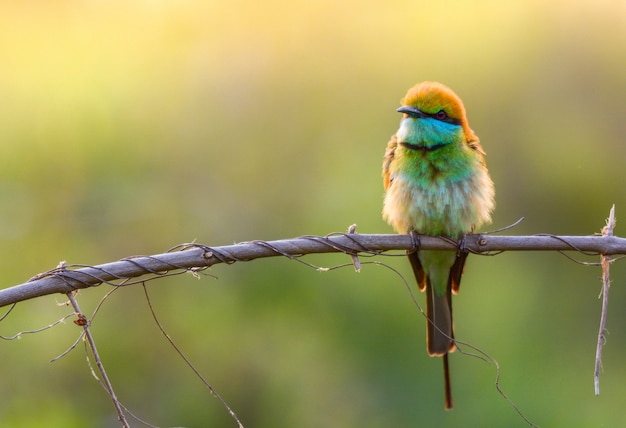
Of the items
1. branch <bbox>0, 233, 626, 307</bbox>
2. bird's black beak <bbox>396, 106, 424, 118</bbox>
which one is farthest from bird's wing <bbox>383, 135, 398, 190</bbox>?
branch <bbox>0, 233, 626, 307</bbox>

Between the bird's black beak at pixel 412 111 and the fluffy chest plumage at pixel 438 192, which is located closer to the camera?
the fluffy chest plumage at pixel 438 192

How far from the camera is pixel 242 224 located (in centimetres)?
502

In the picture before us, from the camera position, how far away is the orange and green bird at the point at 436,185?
2754 mm

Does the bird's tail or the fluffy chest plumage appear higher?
the fluffy chest plumage

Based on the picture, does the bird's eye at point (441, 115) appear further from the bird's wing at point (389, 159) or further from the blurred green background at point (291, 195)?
the blurred green background at point (291, 195)

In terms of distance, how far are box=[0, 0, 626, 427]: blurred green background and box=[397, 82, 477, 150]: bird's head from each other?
2.01m

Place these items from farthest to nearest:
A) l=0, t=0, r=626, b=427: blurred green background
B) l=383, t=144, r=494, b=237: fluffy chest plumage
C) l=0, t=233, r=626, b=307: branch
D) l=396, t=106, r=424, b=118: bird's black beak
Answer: l=0, t=0, r=626, b=427: blurred green background, l=396, t=106, r=424, b=118: bird's black beak, l=383, t=144, r=494, b=237: fluffy chest plumage, l=0, t=233, r=626, b=307: branch

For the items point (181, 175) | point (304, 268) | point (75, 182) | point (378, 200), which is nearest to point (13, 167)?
point (75, 182)

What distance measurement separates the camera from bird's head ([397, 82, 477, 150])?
283 centimetres

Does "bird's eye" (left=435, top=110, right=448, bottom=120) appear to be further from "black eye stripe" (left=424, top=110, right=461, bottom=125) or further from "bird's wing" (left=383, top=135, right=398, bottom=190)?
"bird's wing" (left=383, top=135, right=398, bottom=190)

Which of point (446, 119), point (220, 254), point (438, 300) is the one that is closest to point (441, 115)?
point (446, 119)

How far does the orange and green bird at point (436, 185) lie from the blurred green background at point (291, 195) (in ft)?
6.40

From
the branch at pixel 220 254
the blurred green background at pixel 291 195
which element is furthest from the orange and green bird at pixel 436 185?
the blurred green background at pixel 291 195

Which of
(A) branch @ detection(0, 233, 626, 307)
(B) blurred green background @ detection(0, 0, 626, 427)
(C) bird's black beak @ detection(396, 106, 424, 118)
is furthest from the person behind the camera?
(B) blurred green background @ detection(0, 0, 626, 427)
